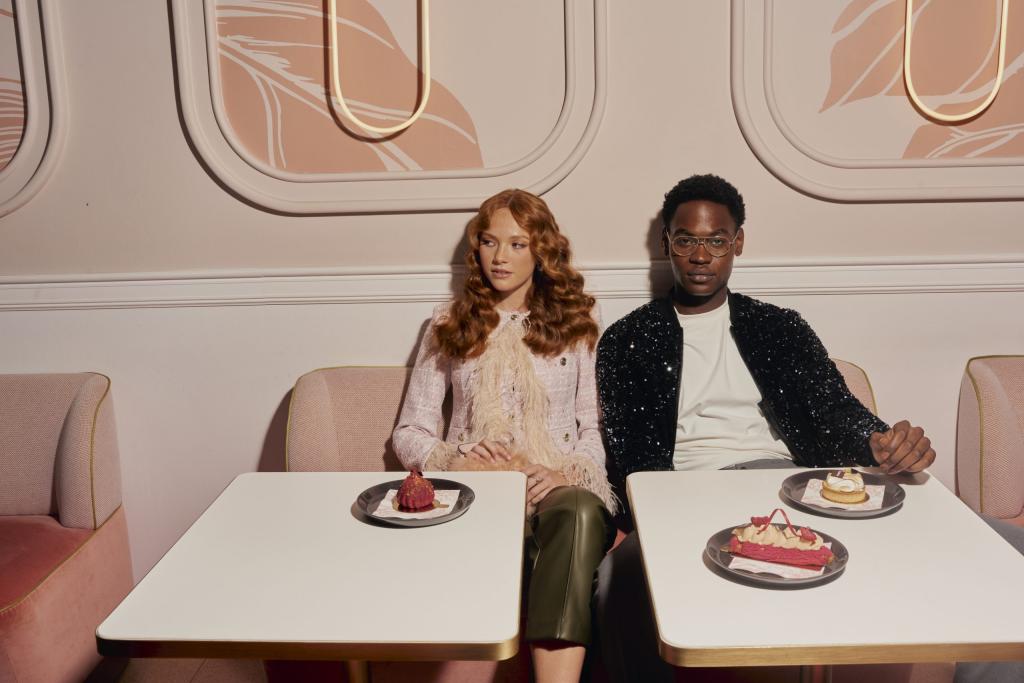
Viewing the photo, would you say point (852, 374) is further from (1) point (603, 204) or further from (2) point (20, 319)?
(2) point (20, 319)

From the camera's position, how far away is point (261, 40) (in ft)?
8.20

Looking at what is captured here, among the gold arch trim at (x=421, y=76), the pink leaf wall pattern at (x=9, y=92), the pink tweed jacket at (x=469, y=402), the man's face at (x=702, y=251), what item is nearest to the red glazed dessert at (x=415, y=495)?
A: the pink tweed jacket at (x=469, y=402)

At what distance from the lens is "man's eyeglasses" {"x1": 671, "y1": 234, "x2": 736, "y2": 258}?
2240mm

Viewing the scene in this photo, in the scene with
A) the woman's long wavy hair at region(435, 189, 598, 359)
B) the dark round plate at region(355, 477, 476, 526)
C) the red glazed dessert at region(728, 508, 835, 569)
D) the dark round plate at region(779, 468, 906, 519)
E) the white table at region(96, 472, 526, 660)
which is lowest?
Answer: the white table at region(96, 472, 526, 660)

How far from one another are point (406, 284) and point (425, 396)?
15.6 inches

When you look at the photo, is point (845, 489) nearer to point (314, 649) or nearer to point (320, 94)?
point (314, 649)

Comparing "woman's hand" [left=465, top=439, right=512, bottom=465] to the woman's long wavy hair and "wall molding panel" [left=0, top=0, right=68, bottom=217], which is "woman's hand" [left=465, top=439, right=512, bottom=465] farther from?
"wall molding panel" [left=0, top=0, right=68, bottom=217]

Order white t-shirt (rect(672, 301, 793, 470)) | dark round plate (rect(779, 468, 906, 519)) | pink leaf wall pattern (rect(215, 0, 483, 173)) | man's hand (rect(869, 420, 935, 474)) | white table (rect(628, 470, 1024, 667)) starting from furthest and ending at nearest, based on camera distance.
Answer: pink leaf wall pattern (rect(215, 0, 483, 173)) → white t-shirt (rect(672, 301, 793, 470)) → man's hand (rect(869, 420, 935, 474)) → dark round plate (rect(779, 468, 906, 519)) → white table (rect(628, 470, 1024, 667))

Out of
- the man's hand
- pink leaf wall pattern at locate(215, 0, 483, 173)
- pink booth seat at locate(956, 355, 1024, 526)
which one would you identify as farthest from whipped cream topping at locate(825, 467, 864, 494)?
pink leaf wall pattern at locate(215, 0, 483, 173)

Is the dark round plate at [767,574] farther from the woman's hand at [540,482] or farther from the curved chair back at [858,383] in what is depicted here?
the curved chair back at [858,383]

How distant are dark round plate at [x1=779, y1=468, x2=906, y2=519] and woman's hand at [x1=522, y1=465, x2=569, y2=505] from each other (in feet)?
1.80

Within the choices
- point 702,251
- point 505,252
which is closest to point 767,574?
point 702,251

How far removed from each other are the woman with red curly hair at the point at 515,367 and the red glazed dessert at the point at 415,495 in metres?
0.39

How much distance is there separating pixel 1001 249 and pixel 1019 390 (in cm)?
42
